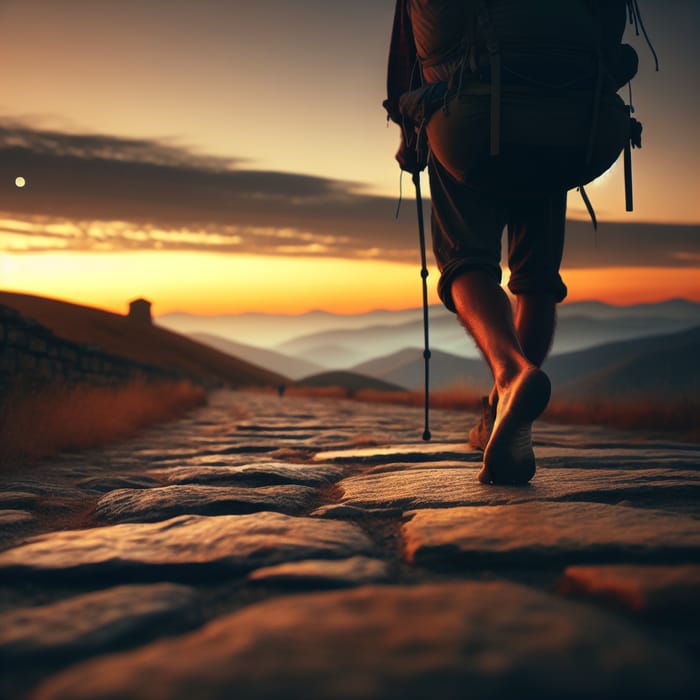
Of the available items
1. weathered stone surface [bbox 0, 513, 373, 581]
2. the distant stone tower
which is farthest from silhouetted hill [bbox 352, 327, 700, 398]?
the distant stone tower

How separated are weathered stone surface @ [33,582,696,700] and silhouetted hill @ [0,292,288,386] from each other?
33983 millimetres

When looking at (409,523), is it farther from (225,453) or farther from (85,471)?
(225,453)

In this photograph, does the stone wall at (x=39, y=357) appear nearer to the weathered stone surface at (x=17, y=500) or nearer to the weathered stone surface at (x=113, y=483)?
the weathered stone surface at (x=113, y=483)

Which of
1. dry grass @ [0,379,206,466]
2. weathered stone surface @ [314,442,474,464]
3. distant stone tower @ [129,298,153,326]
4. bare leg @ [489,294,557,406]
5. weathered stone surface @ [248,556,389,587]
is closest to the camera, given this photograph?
weathered stone surface @ [248,556,389,587]

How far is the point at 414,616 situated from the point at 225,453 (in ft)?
11.1

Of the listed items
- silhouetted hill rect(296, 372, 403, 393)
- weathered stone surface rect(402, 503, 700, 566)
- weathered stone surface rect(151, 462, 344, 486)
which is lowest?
silhouetted hill rect(296, 372, 403, 393)

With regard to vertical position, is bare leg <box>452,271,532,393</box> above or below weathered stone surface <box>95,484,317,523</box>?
above

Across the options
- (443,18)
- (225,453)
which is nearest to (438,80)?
(443,18)


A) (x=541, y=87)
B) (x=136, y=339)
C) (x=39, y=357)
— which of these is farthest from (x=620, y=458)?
(x=136, y=339)

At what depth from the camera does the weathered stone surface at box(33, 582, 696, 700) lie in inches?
32.7

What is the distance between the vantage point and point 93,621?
113 cm

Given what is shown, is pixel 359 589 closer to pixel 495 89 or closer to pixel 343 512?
pixel 343 512

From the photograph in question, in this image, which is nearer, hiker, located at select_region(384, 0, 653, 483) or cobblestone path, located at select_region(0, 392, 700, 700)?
cobblestone path, located at select_region(0, 392, 700, 700)

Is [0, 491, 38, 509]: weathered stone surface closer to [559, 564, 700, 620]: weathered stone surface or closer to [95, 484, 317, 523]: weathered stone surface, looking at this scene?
[95, 484, 317, 523]: weathered stone surface
